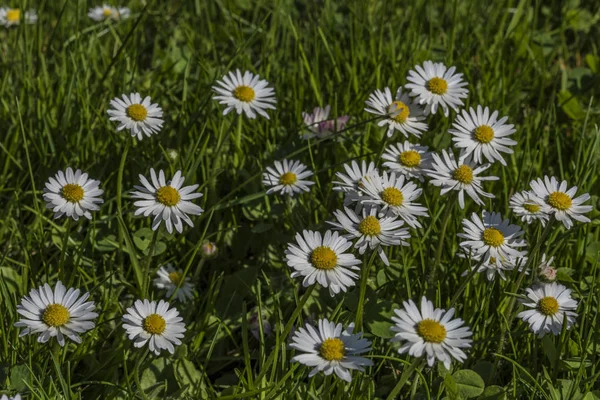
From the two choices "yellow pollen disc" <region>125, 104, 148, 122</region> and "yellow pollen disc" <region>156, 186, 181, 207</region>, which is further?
"yellow pollen disc" <region>125, 104, 148, 122</region>

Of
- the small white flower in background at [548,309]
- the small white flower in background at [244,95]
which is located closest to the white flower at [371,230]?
the small white flower in background at [548,309]

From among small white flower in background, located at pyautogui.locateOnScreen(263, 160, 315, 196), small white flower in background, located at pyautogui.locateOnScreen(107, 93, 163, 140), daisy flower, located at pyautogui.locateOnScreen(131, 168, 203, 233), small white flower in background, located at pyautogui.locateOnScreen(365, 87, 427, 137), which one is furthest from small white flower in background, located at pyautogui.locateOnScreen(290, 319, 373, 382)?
small white flower in background, located at pyautogui.locateOnScreen(107, 93, 163, 140)

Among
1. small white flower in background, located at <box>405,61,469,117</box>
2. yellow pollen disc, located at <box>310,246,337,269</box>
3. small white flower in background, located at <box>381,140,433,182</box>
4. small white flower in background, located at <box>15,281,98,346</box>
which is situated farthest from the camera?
small white flower in background, located at <box>405,61,469,117</box>

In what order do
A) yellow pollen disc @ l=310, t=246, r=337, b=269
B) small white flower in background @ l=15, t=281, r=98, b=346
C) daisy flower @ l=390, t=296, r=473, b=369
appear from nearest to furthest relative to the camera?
daisy flower @ l=390, t=296, r=473, b=369
small white flower in background @ l=15, t=281, r=98, b=346
yellow pollen disc @ l=310, t=246, r=337, b=269

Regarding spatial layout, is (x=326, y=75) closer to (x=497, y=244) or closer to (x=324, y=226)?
(x=324, y=226)

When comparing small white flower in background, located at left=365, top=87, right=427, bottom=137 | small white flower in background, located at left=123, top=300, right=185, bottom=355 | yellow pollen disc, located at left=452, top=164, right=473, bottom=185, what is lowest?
small white flower in background, located at left=123, top=300, right=185, bottom=355

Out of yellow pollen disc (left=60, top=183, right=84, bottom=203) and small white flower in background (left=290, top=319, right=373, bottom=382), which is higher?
yellow pollen disc (left=60, top=183, right=84, bottom=203)

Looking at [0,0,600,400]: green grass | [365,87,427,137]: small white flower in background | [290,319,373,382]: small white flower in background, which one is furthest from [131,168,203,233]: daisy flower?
[365,87,427,137]: small white flower in background

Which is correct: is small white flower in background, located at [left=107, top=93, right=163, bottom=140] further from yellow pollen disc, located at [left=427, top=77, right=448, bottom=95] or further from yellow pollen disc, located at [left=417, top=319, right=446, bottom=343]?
yellow pollen disc, located at [left=417, top=319, right=446, bottom=343]

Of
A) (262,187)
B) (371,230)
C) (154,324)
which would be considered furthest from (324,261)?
(262,187)
